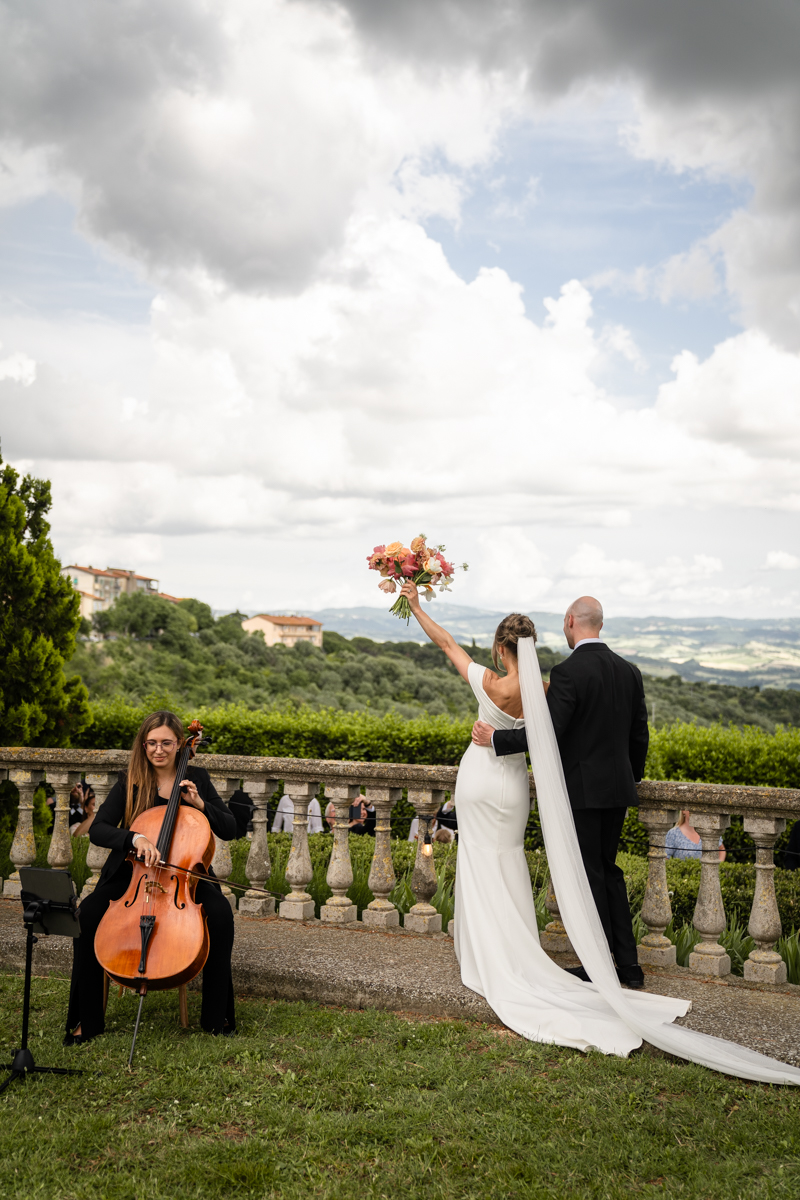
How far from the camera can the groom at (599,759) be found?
516cm

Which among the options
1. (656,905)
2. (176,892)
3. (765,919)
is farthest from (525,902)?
(176,892)

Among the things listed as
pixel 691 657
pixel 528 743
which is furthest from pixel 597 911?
pixel 691 657

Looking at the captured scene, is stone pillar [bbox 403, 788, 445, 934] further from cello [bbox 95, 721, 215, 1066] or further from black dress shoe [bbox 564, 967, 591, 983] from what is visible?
cello [bbox 95, 721, 215, 1066]

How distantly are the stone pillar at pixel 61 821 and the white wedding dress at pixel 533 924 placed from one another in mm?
3215

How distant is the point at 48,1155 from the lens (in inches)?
140

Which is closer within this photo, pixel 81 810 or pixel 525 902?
pixel 525 902

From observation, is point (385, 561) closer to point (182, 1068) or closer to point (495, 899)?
point (495, 899)

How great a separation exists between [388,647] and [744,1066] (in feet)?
147

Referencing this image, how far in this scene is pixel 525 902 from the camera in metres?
5.34

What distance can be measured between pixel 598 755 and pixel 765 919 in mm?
1381

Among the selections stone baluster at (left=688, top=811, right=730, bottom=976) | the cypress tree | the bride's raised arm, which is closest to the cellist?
the bride's raised arm

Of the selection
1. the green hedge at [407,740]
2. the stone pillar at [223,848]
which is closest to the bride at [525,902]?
the stone pillar at [223,848]

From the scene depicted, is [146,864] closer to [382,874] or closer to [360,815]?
[382,874]

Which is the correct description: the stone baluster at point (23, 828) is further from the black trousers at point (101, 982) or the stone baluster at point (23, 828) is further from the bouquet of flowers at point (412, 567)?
the bouquet of flowers at point (412, 567)
